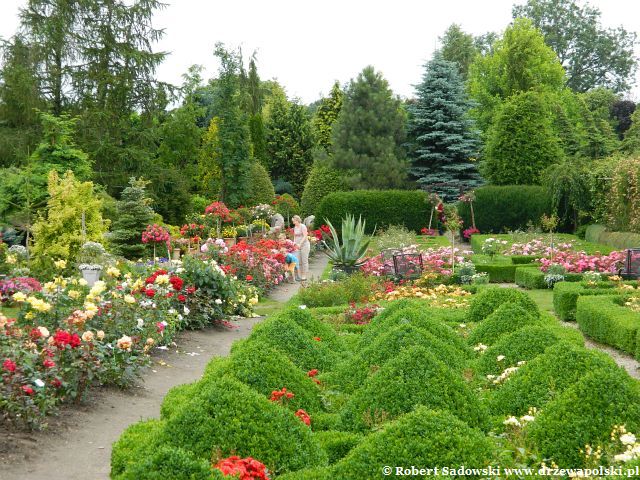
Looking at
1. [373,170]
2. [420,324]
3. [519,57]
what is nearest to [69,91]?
[373,170]

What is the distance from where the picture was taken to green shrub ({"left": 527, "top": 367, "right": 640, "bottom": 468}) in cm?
446

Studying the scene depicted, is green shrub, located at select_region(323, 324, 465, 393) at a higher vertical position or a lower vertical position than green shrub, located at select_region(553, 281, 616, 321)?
higher

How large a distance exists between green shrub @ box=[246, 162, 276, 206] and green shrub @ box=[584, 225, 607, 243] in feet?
40.8

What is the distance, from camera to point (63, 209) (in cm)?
1501

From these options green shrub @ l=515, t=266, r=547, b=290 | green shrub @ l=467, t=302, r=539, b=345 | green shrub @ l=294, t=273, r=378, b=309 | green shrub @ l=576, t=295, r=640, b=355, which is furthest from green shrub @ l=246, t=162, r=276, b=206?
green shrub @ l=467, t=302, r=539, b=345

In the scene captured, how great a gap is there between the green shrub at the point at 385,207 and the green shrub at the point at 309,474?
23.8 m

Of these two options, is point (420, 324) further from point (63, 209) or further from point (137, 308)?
point (63, 209)

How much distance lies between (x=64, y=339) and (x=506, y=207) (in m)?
21.9

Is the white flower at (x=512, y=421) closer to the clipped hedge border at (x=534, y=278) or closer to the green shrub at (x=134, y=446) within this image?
the green shrub at (x=134, y=446)

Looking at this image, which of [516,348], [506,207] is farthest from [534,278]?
[506,207]

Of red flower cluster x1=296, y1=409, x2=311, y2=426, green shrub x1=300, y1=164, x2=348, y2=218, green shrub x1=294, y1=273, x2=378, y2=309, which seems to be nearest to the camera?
red flower cluster x1=296, y1=409, x2=311, y2=426

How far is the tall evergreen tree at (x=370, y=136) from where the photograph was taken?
3075cm

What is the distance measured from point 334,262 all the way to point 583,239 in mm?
11035

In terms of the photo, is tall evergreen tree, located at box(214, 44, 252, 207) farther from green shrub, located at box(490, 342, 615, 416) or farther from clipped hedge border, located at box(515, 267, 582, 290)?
green shrub, located at box(490, 342, 615, 416)
